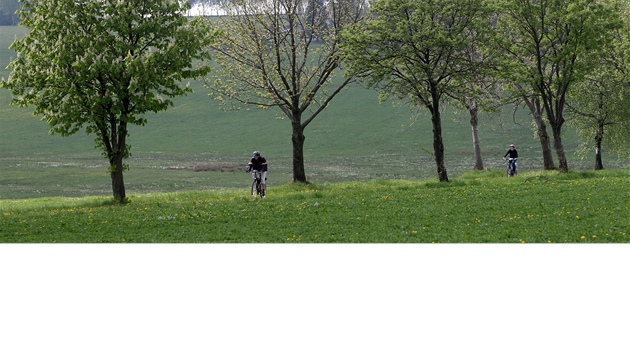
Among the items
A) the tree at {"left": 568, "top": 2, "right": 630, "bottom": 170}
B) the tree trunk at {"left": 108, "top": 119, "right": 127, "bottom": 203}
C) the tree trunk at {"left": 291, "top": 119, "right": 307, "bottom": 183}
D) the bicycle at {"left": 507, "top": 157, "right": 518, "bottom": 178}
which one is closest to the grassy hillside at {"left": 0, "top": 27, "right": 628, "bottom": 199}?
the tree at {"left": 568, "top": 2, "right": 630, "bottom": 170}

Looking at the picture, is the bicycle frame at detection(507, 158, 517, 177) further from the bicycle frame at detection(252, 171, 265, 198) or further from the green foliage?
the bicycle frame at detection(252, 171, 265, 198)

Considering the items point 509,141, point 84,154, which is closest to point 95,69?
point 84,154

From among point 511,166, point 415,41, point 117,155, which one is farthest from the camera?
point 511,166

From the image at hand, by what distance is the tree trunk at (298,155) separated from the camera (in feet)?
170

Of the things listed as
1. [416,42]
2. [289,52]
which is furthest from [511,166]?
[289,52]

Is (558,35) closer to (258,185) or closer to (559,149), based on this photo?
(559,149)

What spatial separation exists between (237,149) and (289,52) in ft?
262

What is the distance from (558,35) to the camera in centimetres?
5003

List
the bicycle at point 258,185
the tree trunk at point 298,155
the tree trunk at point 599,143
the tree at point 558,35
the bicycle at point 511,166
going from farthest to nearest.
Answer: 1. the tree trunk at point 599,143
2. the bicycle at point 511,166
3. the tree trunk at point 298,155
4. the tree at point 558,35
5. the bicycle at point 258,185

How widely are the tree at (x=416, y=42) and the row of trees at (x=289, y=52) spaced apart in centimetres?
10

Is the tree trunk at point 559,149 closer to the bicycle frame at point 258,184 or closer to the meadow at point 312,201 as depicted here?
the meadow at point 312,201

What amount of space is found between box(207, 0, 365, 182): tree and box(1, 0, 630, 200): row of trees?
0.11m

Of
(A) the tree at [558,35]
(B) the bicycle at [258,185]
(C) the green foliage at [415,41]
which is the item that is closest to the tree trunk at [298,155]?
(C) the green foliage at [415,41]
